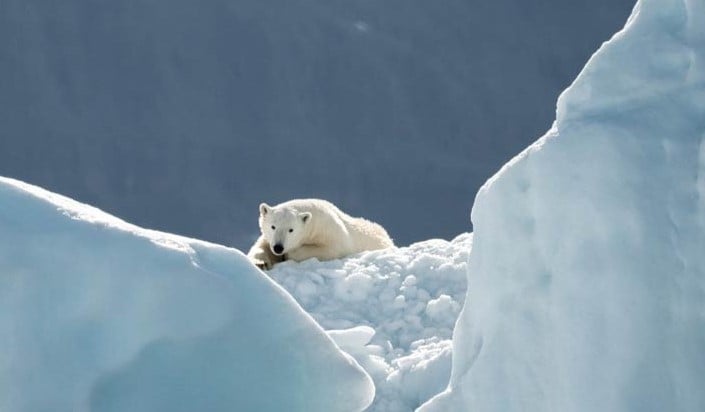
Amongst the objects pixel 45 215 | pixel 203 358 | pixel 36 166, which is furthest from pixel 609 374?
pixel 36 166

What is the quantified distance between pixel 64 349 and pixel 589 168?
1.74 metres

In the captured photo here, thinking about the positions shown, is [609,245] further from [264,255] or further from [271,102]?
[271,102]

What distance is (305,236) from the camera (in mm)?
8945

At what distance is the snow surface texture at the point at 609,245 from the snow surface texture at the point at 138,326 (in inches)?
33.1

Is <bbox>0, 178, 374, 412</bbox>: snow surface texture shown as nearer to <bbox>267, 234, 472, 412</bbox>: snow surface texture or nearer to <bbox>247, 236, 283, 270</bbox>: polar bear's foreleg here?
<bbox>267, 234, 472, 412</bbox>: snow surface texture

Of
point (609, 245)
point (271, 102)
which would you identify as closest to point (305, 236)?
point (609, 245)

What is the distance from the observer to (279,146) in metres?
32.7

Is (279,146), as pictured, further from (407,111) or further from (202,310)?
(202,310)

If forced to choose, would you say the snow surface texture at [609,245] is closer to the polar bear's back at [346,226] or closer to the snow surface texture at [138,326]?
the snow surface texture at [138,326]

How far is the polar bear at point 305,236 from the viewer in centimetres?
880

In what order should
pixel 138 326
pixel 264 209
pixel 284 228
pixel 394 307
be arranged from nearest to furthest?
pixel 138 326 → pixel 394 307 → pixel 284 228 → pixel 264 209

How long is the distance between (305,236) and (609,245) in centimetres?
523

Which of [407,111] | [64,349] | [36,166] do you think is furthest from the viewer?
[407,111]

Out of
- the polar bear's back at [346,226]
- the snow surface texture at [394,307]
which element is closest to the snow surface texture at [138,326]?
the snow surface texture at [394,307]
